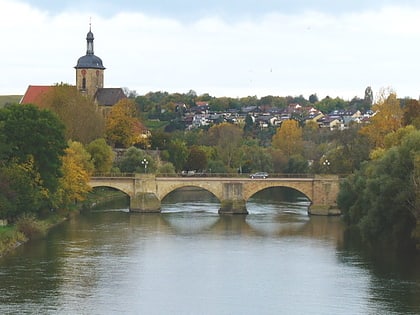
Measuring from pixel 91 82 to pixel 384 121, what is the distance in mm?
39213

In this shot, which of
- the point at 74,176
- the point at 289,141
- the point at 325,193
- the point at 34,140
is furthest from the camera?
the point at 289,141

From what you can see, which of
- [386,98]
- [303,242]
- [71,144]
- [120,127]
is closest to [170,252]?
[303,242]

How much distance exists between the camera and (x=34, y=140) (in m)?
55.7

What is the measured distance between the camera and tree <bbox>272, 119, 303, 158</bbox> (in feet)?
365

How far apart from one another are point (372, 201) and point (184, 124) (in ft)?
378

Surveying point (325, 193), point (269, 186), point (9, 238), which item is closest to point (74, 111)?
point (269, 186)

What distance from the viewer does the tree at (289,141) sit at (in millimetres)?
111125

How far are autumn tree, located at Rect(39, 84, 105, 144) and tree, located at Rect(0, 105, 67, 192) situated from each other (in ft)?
64.5

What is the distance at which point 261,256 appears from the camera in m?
47.6

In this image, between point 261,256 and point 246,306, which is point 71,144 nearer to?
point 261,256

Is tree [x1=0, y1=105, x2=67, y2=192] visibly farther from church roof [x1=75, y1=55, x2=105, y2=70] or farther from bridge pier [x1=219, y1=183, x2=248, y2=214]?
church roof [x1=75, y1=55, x2=105, y2=70]

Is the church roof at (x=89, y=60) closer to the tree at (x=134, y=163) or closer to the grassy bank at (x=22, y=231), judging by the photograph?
the tree at (x=134, y=163)

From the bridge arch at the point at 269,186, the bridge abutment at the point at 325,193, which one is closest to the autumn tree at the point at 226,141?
the bridge arch at the point at 269,186

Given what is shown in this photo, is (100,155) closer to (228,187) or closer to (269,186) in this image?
(228,187)
